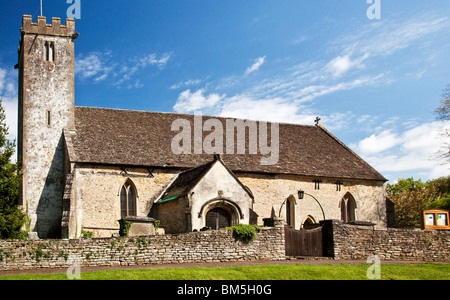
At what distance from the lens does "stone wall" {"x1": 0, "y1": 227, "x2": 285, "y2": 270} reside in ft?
68.5

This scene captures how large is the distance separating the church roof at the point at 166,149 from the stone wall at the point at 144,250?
10317 millimetres

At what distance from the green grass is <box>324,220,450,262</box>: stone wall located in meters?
2.89

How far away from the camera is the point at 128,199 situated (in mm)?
32375

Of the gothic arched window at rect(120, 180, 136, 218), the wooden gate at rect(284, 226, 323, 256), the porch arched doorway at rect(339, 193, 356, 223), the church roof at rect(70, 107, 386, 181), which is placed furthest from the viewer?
the porch arched doorway at rect(339, 193, 356, 223)

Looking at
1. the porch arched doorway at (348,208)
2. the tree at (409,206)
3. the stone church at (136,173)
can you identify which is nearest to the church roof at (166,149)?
the stone church at (136,173)

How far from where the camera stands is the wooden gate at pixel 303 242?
2555cm

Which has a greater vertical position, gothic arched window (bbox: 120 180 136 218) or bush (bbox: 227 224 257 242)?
gothic arched window (bbox: 120 180 136 218)

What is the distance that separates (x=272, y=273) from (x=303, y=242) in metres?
6.26

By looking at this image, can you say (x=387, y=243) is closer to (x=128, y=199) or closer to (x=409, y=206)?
(x=128, y=199)

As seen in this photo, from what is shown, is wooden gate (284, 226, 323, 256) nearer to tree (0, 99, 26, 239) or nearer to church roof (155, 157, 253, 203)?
church roof (155, 157, 253, 203)

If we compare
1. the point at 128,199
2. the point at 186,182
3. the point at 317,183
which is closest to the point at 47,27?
the point at 128,199

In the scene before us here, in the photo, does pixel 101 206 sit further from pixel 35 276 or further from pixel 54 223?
pixel 35 276

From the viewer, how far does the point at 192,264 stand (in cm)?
2205

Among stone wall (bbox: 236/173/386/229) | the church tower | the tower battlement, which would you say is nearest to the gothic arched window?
the church tower
